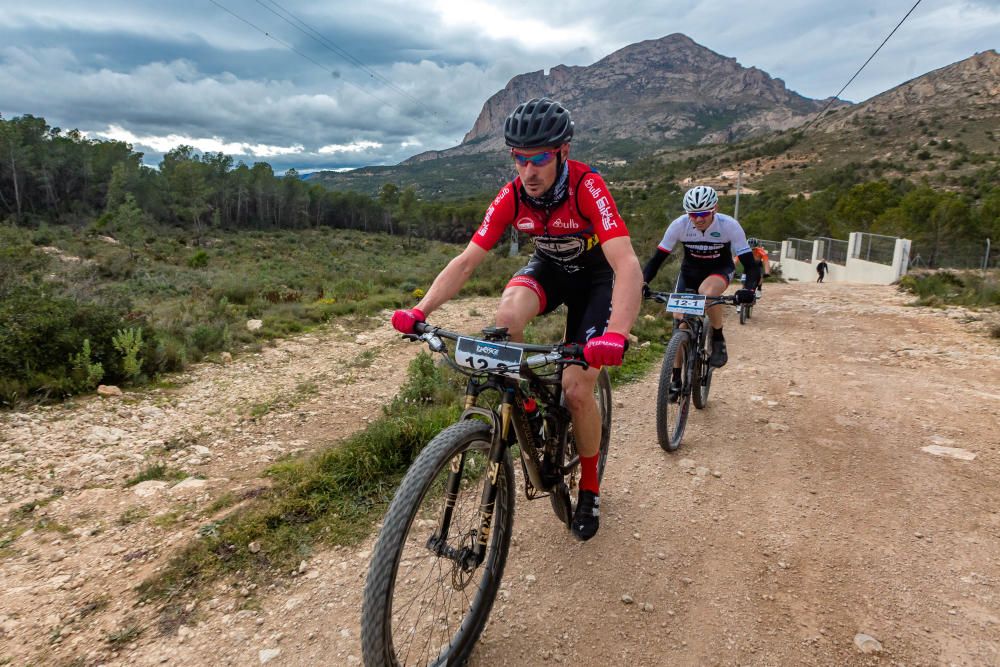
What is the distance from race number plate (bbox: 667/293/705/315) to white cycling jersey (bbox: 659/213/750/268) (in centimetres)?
81

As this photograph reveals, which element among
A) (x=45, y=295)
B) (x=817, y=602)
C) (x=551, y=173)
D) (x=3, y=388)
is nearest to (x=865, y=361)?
(x=817, y=602)

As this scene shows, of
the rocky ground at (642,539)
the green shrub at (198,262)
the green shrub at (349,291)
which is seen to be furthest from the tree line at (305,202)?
the rocky ground at (642,539)

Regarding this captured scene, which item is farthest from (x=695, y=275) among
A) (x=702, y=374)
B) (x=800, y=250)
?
(x=800, y=250)

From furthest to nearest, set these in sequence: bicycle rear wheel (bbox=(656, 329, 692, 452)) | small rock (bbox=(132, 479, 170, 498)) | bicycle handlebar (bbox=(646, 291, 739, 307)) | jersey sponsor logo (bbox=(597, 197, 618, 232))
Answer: bicycle handlebar (bbox=(646, 291, 739, 307))
bicycle rear wheel (bbox=(656, 329, 692, 452))
small rock (bbox=(132, 479, 170, 498))
jersey sponsor logo (bbox=(597, 197, 618, 232))

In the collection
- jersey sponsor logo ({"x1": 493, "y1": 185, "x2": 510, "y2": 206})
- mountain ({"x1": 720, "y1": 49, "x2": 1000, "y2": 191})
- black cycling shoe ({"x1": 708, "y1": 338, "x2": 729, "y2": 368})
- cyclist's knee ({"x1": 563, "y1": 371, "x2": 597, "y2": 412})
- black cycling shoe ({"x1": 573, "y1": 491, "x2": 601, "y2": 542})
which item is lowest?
black cycling shoe ({"x1": 573, "y1": 491, "x2": 601, "y2": 542})

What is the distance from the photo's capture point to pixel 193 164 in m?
52.8

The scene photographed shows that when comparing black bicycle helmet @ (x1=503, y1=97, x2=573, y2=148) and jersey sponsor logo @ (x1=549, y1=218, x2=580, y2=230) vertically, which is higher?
black bicycle helmet @ (x1=503, y1=97, x2=573, y2=148)

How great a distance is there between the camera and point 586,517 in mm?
3027

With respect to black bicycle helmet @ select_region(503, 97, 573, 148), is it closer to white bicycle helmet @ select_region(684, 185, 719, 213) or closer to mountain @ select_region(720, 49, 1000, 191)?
white bicycle helmet @ select_region(684, 185, 719, 213)

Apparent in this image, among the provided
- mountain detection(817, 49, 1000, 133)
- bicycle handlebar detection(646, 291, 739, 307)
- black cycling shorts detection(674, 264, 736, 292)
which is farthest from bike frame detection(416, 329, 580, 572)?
mountain detection(817, 49, 1000, 133)

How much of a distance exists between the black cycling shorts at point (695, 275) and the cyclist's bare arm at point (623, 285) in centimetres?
332

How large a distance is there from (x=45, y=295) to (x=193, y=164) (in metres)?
54.4

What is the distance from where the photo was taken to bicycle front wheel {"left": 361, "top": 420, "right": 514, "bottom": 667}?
1877 millimetres

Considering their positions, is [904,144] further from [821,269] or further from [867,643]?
[867,643]
